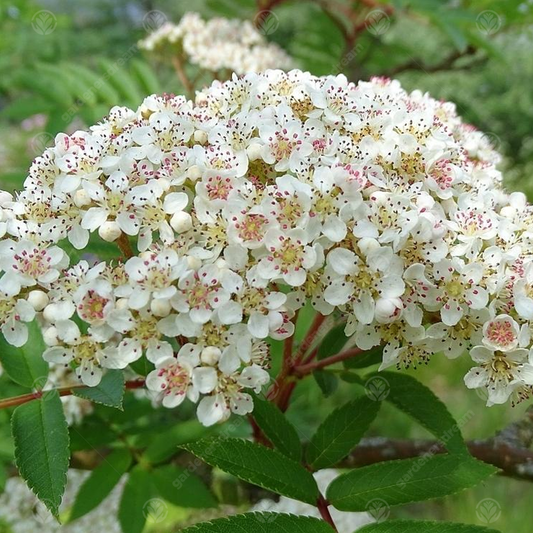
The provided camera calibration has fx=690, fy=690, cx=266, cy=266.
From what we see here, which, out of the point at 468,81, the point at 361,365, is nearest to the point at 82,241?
the point at 361,365

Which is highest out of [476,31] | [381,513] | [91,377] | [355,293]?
[476,31]

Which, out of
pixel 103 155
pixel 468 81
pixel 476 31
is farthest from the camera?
pixel 468 81

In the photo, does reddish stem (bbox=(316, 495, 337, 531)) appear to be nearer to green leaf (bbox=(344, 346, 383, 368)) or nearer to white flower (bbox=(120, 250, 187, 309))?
green leaf (bbox=(344, 346, 383, 368))

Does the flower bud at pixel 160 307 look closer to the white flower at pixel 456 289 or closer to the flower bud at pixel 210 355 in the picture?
the flower bud at pixel 210 355

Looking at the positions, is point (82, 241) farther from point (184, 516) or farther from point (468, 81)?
point (468, 81)

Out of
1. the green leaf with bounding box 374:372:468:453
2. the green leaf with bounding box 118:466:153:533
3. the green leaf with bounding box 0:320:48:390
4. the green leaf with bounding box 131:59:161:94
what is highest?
the green leaf with bounding box 131:59:161:94

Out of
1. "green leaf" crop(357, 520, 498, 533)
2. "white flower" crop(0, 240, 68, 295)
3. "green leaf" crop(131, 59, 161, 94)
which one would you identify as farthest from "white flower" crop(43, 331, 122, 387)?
"green leaf" crop(131, 59, 161, 94)

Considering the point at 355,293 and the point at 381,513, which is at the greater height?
the point at 355,293
